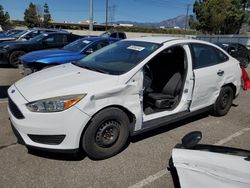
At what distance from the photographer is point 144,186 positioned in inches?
129

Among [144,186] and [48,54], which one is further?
[48,54]

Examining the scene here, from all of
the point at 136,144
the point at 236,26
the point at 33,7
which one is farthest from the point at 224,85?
the point at 33,7

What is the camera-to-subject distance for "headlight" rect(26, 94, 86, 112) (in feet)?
11.0

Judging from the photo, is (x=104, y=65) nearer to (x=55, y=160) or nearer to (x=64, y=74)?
(x=64, y=74)

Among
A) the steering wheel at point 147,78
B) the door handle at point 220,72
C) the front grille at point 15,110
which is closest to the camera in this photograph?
the front grille at point 15,110

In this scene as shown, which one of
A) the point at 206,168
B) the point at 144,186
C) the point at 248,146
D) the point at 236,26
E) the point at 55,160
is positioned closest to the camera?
the point at 206,168

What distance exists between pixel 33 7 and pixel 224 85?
7892 centimetres

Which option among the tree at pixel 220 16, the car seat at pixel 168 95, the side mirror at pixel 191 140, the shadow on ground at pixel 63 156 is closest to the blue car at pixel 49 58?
the car seat at pixel 168 95

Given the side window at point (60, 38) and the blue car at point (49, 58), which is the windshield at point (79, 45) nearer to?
the blue car at point (49, 58)

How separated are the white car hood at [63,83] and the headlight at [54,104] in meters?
0.06

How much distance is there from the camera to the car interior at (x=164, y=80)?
181 inches

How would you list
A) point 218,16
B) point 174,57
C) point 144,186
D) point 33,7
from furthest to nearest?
point 33,7, point 218,16, point 174,57, point 144,186

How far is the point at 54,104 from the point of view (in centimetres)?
337

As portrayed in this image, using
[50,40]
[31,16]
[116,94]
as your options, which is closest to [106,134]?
[116,94]
